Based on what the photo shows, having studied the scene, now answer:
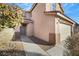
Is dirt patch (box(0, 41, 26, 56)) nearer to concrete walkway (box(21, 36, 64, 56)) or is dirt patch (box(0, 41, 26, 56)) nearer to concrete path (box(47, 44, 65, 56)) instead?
concrete walkway (box(21, 36, 64, 56))

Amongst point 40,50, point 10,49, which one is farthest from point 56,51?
point 10,49

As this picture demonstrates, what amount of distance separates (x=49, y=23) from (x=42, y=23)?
92mm

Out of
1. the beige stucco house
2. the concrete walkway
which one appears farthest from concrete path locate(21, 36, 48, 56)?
the beige stucco house

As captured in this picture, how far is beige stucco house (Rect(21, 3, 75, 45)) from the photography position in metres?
2.06

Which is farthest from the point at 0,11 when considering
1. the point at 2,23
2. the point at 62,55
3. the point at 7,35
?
the point at 62,55

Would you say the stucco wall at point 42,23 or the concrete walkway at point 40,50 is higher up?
the stucco wall at point 42,23

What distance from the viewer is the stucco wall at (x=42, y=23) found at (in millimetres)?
2074

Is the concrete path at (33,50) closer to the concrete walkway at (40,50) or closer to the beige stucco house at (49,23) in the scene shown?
the concrete walkway at (40,50)

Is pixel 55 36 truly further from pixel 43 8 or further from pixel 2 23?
pixel 2 23

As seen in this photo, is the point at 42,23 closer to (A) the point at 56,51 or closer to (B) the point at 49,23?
(B) the point at 49,23

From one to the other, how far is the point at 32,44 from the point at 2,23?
470mm

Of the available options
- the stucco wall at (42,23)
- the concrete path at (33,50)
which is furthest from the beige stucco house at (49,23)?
the concrete path at (33,50)

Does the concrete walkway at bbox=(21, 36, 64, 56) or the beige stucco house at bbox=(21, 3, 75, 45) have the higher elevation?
the beige stucco house at bbox=(21, 3, 75, 45)

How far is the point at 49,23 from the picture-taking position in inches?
82.0
